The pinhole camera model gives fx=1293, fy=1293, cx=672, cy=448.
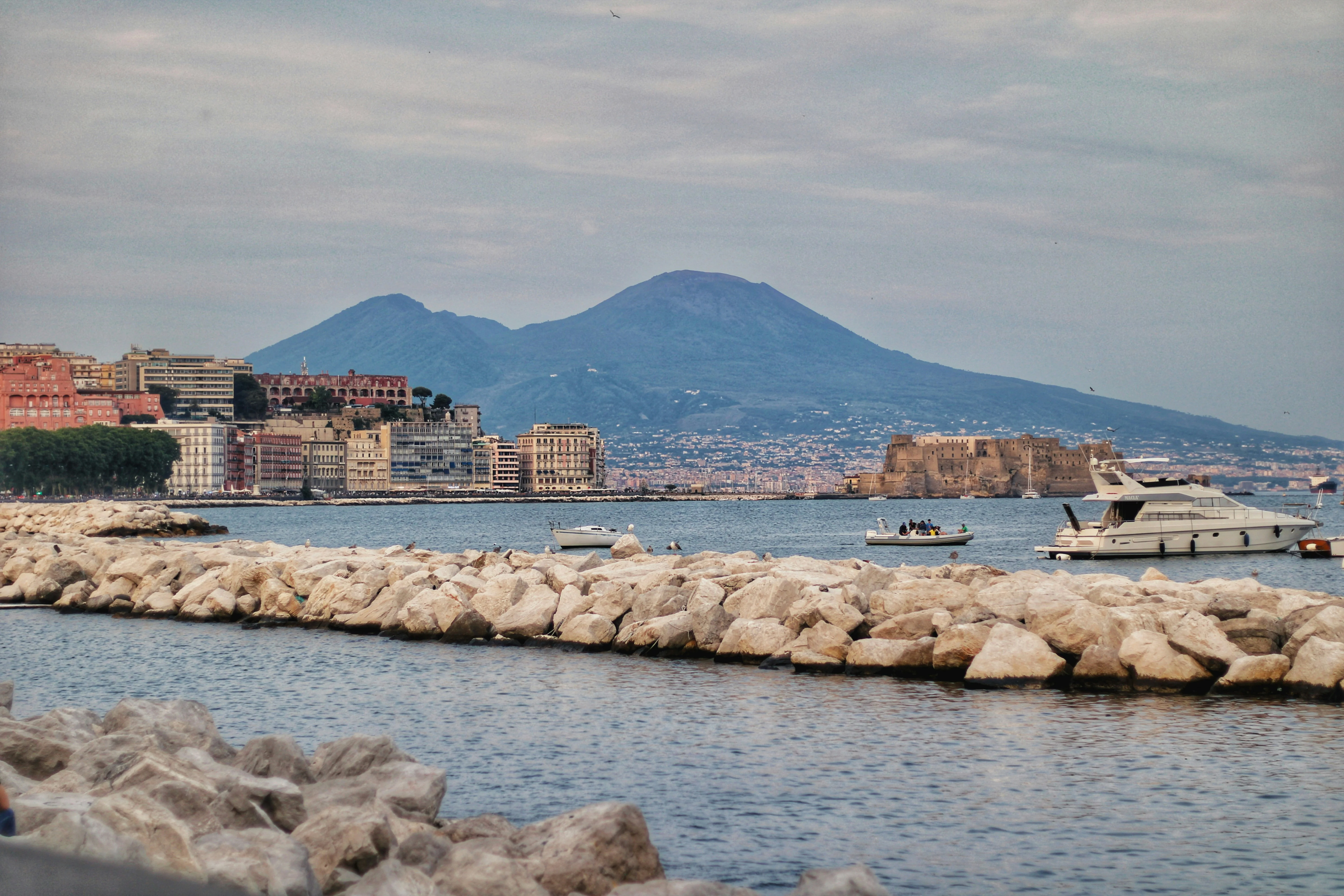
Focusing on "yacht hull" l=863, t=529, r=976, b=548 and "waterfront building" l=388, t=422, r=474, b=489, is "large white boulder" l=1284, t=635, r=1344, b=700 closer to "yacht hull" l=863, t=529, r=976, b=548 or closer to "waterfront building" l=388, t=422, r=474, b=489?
"yacht hull" l=863, t=529, r=976, b=548

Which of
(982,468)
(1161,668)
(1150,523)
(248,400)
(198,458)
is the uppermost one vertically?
(248,400)

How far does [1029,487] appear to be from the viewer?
170 meters

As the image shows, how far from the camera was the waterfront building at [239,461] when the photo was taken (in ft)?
500

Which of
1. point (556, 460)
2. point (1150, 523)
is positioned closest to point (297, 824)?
point (1150, 523)

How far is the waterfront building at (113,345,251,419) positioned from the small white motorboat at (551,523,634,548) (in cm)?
12947

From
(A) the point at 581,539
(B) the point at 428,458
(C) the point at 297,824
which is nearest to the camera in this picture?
(C) the point at 297,824

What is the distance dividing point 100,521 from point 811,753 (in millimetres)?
58406

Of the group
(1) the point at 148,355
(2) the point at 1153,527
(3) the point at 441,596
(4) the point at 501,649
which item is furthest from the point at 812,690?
(1) the point at 148,355

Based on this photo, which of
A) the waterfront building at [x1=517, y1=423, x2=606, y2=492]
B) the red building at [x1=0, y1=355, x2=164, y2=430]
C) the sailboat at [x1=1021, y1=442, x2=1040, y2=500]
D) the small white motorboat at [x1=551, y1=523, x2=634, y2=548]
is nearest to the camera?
the small white motorboat at [x1=551, y1=523, x2=634, y2=548]

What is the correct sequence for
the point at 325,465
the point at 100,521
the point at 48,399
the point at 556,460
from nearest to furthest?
the point at 100,521 < the point at 48,399 < the point at 325,465 < the point at 556,460

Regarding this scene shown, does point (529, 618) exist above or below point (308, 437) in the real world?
below

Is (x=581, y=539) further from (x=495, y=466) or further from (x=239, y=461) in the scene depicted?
(x=495, y=466)

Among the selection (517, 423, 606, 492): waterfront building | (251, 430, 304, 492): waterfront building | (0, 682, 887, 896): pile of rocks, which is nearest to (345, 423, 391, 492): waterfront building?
(251, 430, 304, 492): waterfront building

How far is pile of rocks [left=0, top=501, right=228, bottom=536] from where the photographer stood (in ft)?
195
